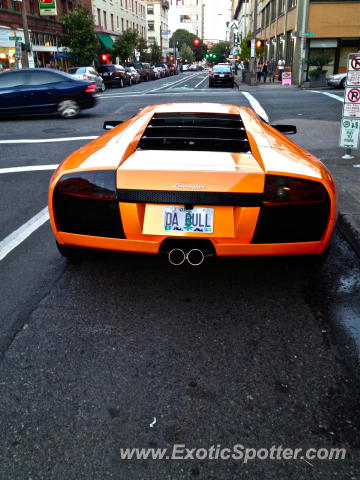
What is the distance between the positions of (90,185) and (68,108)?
12095 millimetres

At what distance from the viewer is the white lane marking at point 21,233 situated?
163 inches

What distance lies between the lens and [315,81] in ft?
94.9

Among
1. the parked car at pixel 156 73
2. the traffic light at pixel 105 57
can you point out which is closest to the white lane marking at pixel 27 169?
the traffic light at pixel 105 57

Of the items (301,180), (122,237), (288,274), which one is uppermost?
(301,180)

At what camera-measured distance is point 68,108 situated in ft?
46.2

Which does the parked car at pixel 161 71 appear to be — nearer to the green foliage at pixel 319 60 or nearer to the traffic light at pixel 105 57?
the traffic light at pixel 105 57

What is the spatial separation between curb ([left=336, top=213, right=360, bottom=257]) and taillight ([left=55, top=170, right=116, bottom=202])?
235cm

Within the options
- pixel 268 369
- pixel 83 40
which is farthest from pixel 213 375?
pixel 83 40

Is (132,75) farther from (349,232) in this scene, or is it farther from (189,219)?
(189,219)

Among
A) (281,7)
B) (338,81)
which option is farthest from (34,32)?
(338,81)

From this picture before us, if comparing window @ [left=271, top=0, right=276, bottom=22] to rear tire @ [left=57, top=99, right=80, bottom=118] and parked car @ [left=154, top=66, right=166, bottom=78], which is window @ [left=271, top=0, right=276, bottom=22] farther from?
rear tire @ [left=57, top=99, right=80, bottom=118]

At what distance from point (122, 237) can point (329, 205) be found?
4.25 ft

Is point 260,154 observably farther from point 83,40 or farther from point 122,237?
point 83,40

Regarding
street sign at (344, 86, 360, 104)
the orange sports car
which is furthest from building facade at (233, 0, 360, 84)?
the orange sports car
